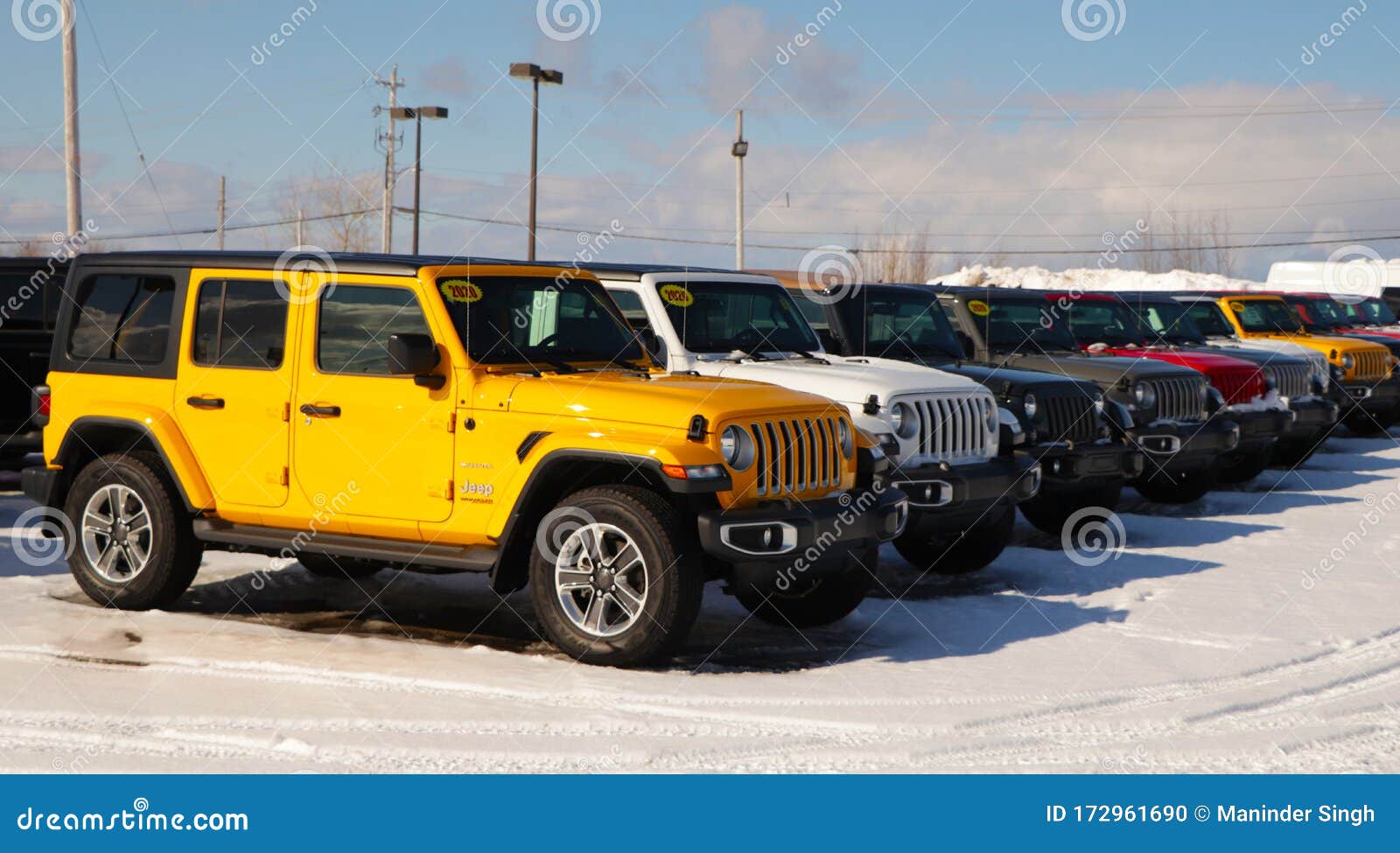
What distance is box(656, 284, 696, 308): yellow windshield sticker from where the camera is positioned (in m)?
10.2

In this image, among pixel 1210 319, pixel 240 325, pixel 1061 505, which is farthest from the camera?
pixel 1210 319

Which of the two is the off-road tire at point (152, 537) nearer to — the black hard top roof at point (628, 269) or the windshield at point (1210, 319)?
the black hard top roof at point (628, 269)

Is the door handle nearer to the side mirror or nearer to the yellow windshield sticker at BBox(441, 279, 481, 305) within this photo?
the side mirror

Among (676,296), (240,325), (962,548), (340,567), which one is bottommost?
(340,567)

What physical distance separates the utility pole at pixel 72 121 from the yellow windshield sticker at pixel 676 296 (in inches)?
645

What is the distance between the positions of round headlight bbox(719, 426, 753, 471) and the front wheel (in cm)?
36

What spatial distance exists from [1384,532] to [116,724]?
9.68 metres

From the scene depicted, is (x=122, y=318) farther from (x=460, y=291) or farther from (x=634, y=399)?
(x=634, y=399)

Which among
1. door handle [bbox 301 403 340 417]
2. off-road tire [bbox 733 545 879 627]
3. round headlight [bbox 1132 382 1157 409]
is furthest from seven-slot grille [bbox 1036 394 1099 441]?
door handle [bbox 301 403 340 417]

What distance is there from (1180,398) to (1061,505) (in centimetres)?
187

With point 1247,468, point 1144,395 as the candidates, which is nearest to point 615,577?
point 1144,395

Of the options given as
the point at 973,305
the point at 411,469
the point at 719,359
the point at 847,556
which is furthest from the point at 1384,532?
the point at 411,469

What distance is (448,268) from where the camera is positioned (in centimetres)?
775

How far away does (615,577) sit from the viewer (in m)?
6.90
